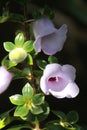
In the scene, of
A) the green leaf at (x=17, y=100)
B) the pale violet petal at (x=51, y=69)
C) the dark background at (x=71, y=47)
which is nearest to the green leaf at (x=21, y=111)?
the green leaf at (x=17, y=100)

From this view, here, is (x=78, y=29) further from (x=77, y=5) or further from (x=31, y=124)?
(x=31, y=124)

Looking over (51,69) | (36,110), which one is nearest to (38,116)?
(36,110)

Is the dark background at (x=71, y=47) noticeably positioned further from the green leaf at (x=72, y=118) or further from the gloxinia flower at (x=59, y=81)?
the gloxinia flower at (x=59, y=81)

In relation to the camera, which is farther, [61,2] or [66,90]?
[61,2]

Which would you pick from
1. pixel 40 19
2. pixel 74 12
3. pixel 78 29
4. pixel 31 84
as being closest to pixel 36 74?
pixel 31 84

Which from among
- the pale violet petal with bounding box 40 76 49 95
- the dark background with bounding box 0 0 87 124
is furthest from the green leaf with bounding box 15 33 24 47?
the dark background with bounding box 0 0 87 124

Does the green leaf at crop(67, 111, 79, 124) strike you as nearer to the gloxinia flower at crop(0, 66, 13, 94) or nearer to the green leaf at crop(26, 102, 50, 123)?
the green leaf at crop(26, 102, 50, 123)
